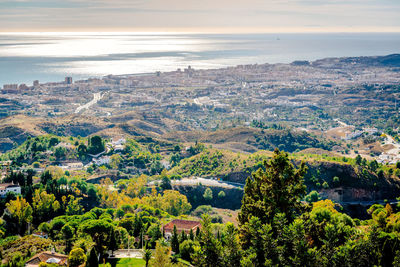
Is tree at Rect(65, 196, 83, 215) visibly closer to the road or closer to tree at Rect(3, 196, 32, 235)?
tree at Rect(3, 196, 32, 235)

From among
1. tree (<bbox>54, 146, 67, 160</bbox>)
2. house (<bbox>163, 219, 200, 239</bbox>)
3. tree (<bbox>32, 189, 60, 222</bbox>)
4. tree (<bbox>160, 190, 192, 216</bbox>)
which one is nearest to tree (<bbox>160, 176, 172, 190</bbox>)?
tree (<bbox>160, 190, 192, 216</bbox>)

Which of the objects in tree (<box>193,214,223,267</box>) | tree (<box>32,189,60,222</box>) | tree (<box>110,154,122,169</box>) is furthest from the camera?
tree (<box>110,154,122,169</box>)

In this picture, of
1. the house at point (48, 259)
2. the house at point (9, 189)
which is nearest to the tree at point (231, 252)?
the house at point (48, 259)

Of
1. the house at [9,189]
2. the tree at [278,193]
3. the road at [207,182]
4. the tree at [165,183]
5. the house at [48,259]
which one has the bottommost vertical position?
the road at [207,182]

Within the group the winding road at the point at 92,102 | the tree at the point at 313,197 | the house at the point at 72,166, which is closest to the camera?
the tree at the point at 313,197

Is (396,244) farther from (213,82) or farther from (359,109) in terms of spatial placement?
(213,82)

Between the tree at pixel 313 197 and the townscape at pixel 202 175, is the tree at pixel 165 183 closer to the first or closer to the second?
the townscape at pixel 202 175

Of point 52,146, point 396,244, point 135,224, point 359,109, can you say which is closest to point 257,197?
point 396,244
